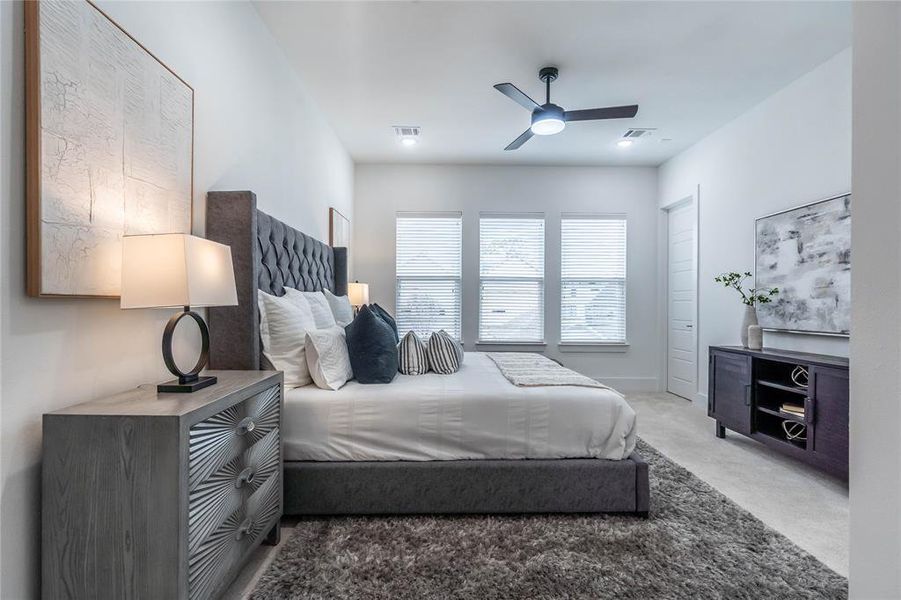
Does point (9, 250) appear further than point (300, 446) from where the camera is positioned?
No

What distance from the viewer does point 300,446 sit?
6.50 ft

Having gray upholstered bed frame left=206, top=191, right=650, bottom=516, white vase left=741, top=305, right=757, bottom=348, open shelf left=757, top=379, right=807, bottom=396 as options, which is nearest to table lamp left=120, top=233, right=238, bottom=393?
gray upholstered bed frame left=206, top=191, right=650, bottom=516

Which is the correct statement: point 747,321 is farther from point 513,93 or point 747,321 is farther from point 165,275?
point 165,275

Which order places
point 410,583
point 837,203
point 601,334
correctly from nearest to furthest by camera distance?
point 410,583, point 837,203, point 601,334

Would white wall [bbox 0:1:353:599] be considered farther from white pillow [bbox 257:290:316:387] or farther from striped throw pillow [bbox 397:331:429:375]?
striped throw pillow [bbox 397:331:429:375]

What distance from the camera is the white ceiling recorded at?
2.42m

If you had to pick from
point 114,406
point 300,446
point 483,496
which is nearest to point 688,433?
point 483,496

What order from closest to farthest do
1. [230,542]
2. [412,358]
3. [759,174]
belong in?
[230,542]
[412,358]
[759,174]

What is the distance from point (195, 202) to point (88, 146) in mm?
619

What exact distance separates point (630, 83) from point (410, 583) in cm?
364

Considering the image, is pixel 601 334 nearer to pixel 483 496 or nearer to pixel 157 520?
pixel 483 496

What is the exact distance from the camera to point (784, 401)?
117 inches

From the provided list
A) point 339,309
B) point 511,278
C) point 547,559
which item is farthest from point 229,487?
point 511,278

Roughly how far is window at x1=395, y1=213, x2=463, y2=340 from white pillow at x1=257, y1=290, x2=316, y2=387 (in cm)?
293
